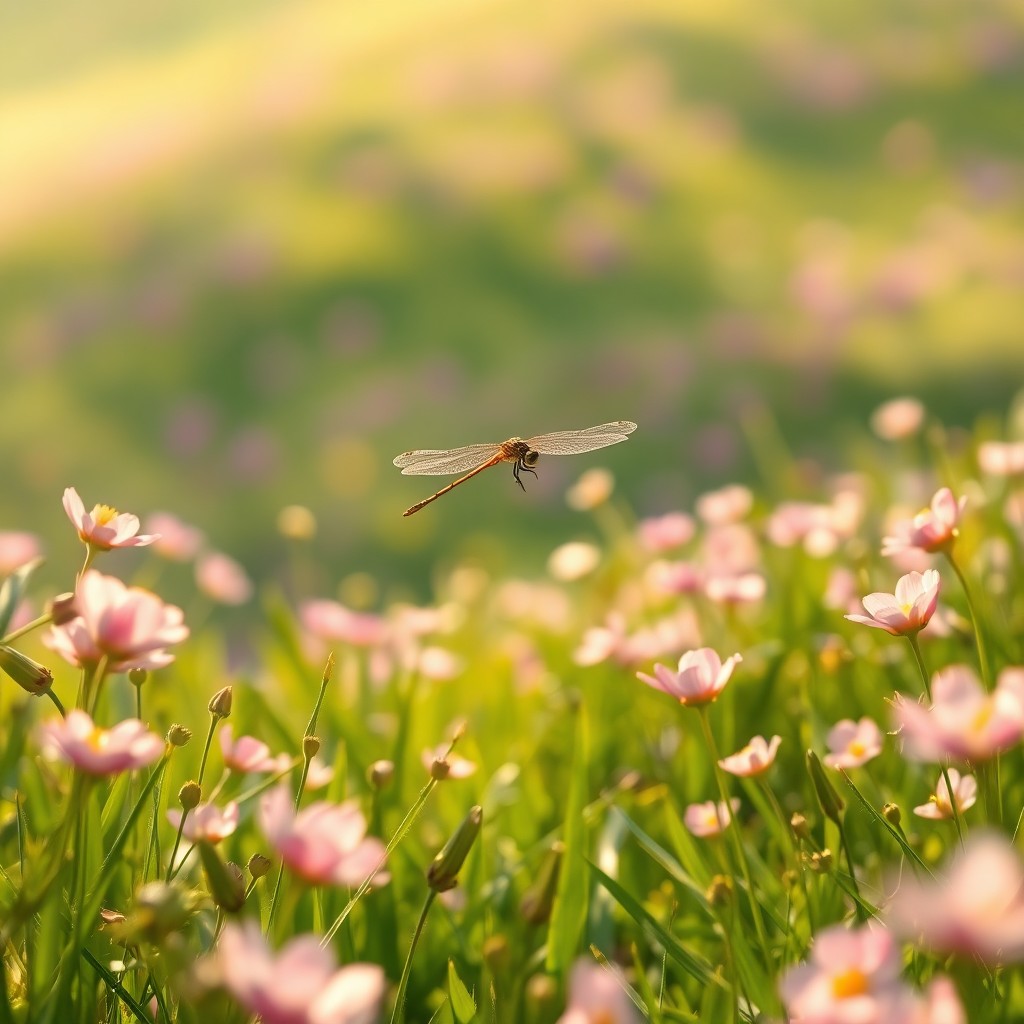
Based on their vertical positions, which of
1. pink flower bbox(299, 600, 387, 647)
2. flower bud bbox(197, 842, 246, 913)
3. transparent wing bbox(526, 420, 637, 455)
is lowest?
pink flower bbox(299, 600, 387, 647)

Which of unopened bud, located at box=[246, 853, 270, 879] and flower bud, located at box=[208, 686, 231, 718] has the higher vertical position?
flower bud, located at box=[208, 686, 231, 718]

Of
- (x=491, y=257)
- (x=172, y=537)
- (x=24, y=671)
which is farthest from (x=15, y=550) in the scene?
(x=491, y=257)

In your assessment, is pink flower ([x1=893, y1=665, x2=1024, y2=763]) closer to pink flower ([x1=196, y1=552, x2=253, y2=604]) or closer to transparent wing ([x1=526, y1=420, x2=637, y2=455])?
transparent wing ([x1=526, y1=420, x2=637, y2=455])

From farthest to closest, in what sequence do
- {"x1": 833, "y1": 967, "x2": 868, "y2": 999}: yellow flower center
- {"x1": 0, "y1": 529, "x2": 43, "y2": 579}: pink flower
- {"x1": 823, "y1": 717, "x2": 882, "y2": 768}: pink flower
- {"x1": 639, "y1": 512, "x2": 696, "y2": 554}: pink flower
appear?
{"x1": 639, "y1": 512, "x2": 696, "y2": 554}: pink flower
{"x1": 0, "y1": 529, "x2": 43, "y2": 579}: pink flower
{"x1": 823, "y1": 717, "x2": 882, "y2": 768}: pink flower
{"x1": 833, "y1": 967, "x2": 868, "y2": 999}: yellow flower center

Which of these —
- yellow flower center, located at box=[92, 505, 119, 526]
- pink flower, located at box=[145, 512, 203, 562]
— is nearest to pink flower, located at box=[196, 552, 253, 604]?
pink flower, located at box=[145, 512, 203, 562]

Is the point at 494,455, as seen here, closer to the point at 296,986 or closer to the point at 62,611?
the point at 62,611

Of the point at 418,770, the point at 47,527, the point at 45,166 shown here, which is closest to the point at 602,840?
the point at 418,770
